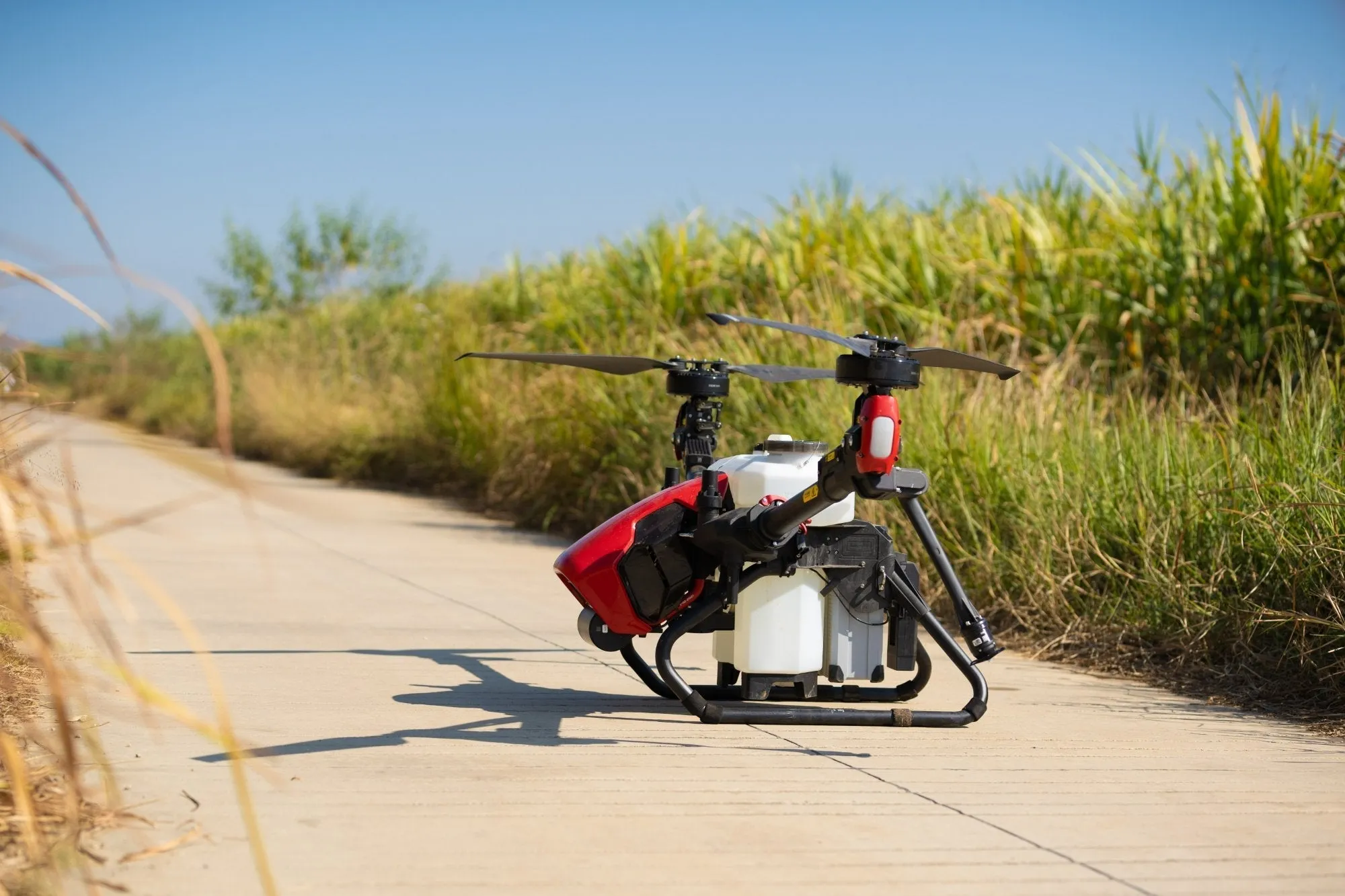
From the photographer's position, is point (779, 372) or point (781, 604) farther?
point (779, 372)

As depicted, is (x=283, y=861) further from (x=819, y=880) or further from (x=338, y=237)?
(x=338, y=237)

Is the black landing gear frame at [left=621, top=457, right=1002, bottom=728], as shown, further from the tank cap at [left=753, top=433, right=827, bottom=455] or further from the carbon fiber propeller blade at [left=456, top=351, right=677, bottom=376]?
the carbon fiber propeller blade at [left=456, top=351, right=677, bottom=376]

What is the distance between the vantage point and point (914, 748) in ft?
17.4

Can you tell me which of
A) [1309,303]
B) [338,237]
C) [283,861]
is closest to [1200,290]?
[1309,303]

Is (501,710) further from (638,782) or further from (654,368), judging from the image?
(654,368)

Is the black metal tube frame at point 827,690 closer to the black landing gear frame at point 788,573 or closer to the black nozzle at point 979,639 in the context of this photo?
the black landing gear frame at point 788,573

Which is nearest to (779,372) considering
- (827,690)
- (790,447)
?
(790,447)

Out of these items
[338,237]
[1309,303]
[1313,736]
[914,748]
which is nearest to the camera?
[914,748]

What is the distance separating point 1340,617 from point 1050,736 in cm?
142

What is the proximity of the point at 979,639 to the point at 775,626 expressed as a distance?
2.46ft

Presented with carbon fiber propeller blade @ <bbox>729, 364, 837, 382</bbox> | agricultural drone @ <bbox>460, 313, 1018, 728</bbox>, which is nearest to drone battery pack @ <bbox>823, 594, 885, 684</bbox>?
agricultural drone @ <bbox>460, 313, 1018, 728</bbox>

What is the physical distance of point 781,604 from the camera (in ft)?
18.2

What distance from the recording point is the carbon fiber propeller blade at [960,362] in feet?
17.3

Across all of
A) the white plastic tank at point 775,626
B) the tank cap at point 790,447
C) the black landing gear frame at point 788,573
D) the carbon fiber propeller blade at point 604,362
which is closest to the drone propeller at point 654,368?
the carbon fiber propeller blade at point 604,362
